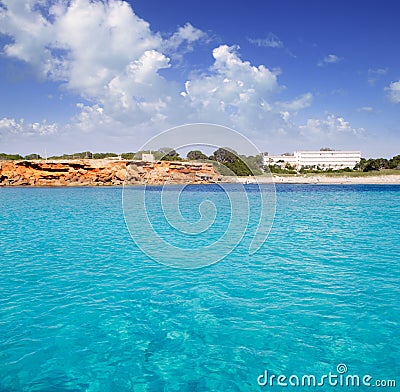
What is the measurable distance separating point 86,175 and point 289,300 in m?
77.9

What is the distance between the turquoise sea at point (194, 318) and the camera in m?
6.43

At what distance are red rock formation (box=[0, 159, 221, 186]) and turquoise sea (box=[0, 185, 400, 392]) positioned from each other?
6483 centimetres

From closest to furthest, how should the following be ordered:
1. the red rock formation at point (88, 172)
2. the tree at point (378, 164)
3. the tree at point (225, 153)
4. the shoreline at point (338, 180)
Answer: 1. the tree at point (225, 153)
2. the red rock formation at point (88, 172)
3. the shoreline at point (338, 180)
4. the tree at point (378, 164)

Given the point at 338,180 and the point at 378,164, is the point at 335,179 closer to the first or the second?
Answer: the point at 338,180

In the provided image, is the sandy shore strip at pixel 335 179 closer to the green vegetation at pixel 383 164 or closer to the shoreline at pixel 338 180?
the shoreline at pixel 338 180

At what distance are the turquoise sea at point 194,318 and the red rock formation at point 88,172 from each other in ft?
213

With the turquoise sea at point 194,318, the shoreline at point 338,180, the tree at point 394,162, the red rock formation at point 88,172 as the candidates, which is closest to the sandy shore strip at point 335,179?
the shoreline at point 338,180

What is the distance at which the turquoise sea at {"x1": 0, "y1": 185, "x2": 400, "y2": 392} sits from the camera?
21.1 ft

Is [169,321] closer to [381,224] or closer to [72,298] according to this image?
[72,298]

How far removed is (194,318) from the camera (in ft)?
28.7

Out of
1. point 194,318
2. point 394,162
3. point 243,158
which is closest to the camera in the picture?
point 194,318

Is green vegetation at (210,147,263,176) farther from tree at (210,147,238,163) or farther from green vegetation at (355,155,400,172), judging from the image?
green vegetation at (355,155,400,172)

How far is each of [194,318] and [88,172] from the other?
77.9 meters

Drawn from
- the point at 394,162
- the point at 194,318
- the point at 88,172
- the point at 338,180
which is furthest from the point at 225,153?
the point at 394,162
